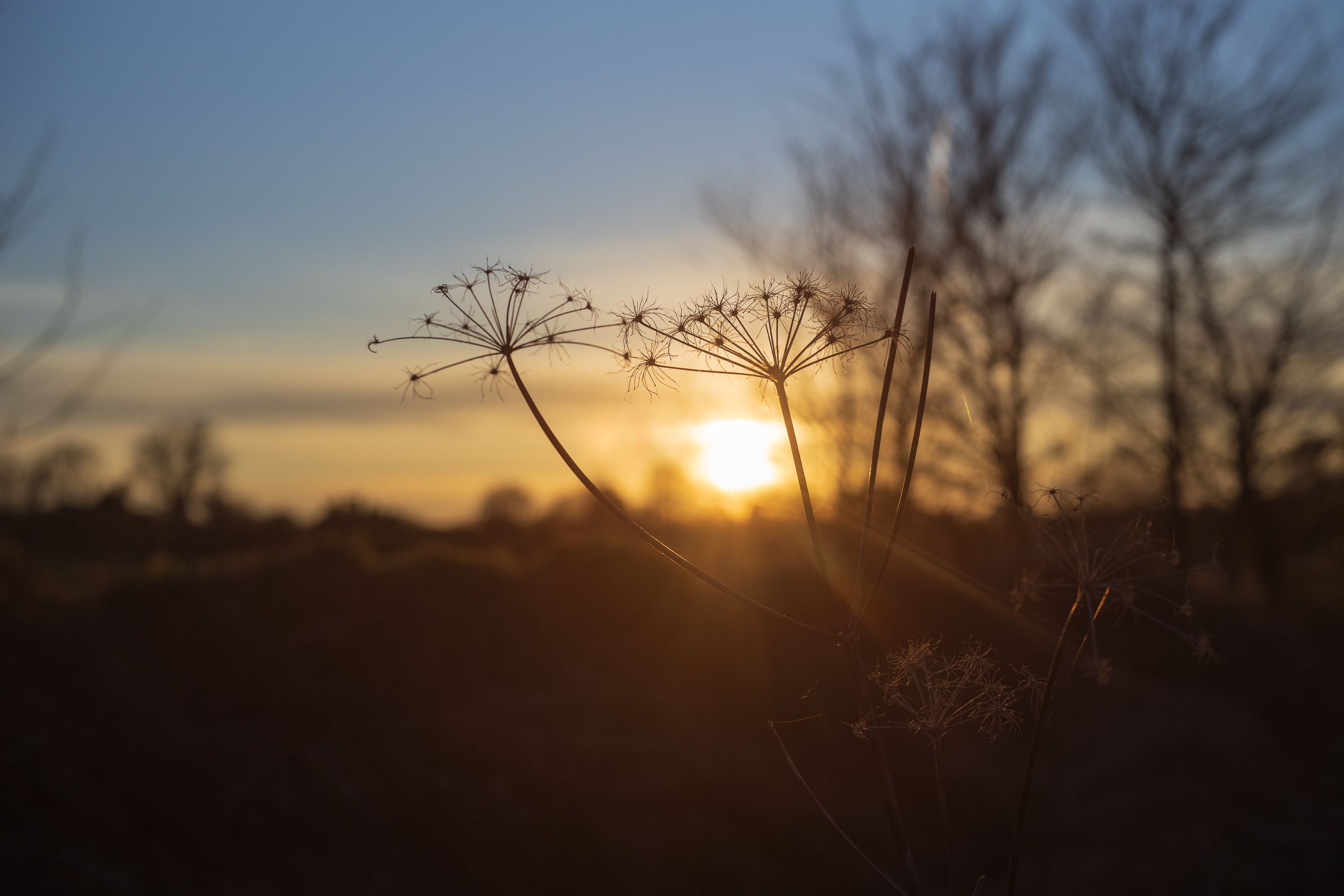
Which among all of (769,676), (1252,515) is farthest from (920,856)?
(1252,515)

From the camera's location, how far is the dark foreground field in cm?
810

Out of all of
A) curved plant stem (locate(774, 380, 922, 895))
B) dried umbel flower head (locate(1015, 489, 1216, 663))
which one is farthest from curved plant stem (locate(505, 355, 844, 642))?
dried umbel flower head (locate(1015, 489, 1216, 663))

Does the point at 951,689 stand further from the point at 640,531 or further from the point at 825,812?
the point at 640,531

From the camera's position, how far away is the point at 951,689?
1629 millimetres

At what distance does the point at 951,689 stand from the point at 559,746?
30.5ft

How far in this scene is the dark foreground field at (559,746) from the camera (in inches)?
319

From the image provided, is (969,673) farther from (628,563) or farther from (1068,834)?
(628,563)

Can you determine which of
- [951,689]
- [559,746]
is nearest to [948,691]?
[951,689]

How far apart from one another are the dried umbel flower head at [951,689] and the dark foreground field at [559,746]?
436 centimetres

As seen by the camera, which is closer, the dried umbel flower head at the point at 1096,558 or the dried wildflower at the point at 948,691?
the dried wildflower at the point at 948,691

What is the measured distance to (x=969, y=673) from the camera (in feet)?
5.03

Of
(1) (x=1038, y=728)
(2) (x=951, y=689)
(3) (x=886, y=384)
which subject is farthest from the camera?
(2) (x=951, y=689)

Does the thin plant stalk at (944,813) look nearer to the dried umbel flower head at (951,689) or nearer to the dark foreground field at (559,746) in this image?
the dried umbel flower head at (951,689)

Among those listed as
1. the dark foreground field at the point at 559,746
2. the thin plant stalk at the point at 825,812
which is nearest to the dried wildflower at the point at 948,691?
the thin plant stalk at the point at 825,812
